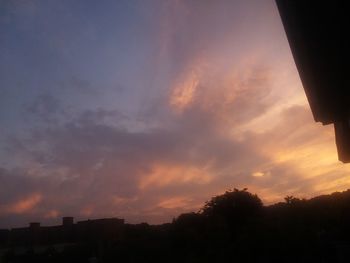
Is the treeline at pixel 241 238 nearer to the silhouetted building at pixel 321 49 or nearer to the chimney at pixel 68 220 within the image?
the silhouetted building at pixel 321 49

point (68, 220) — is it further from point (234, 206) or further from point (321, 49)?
point (321, 49)

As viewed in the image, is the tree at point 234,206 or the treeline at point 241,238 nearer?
the treeline at point 241,238

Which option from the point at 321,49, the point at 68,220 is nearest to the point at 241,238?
the point at 321,49

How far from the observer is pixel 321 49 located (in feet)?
8.01

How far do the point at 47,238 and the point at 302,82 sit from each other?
56.0m

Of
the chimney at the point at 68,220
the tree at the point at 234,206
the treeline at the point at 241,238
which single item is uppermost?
the chimney at the point at 68,220

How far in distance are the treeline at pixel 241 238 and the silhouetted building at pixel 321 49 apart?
688 cm

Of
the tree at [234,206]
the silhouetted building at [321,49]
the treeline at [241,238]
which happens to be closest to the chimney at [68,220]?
the treeline at [241,238]

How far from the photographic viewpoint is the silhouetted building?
6.57 feet

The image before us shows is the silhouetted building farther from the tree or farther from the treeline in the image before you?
the tree

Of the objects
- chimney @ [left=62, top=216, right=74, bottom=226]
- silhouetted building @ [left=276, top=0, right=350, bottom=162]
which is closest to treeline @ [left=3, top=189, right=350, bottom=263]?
silhouetted building @ [left=276, top=0, right=350, bottom=162]

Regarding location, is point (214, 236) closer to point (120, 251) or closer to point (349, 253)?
point (120, 251)

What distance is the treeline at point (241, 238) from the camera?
55.8 feet

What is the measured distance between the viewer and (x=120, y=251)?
30.1 meters
